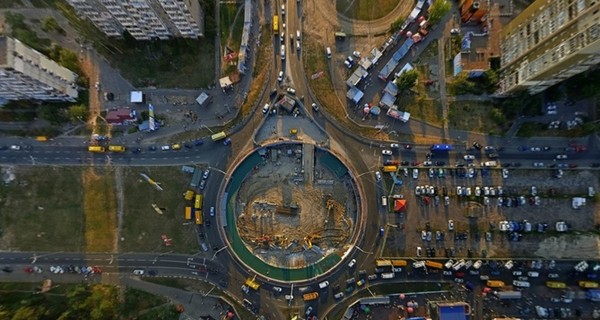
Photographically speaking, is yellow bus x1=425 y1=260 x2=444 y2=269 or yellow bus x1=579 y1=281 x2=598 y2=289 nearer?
yellow bus x1=579 y1=281 x2=598 y2=289

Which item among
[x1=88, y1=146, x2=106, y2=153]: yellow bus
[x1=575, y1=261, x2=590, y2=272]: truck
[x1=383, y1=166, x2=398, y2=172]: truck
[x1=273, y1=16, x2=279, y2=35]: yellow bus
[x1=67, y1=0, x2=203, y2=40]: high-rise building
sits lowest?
[x1=575, y1=261, x2=590, y2=272]: truck

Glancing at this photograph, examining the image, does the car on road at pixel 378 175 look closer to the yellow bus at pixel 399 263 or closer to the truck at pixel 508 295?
the yellow bus at pixel 399 263

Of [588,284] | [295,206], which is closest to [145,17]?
[295,206]

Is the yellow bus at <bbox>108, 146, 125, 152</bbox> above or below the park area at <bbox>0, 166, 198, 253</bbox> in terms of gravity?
above

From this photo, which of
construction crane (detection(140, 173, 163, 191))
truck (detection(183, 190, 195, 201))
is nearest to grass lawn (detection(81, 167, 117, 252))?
construction crane (detection(140, 173, 163, 191))

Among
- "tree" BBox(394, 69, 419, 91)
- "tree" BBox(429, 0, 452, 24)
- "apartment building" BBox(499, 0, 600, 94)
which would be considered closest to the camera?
"apartment building" BBox(499, 0, 600, 94)

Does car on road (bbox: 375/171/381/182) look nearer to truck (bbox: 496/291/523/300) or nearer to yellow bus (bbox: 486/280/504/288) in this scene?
yellow bus (bbox: 486/280/504/288)

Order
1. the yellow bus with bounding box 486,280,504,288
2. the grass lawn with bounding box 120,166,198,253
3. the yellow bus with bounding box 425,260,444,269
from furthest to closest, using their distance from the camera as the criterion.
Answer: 1. the grass lawn with bounding box 120,166,198,253
2. the yellow bus with bounding box 425,260,444,269
3. the yellow bus with bounding box 486,280,504,288
